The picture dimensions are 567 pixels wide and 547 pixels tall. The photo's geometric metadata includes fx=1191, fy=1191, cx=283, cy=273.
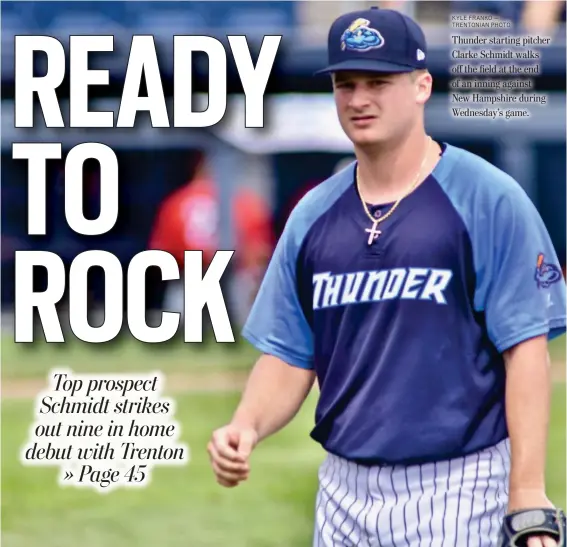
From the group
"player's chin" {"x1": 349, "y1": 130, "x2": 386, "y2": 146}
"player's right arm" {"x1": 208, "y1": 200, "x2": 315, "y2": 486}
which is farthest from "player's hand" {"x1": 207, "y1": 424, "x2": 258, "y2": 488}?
"player's chin" {"x1": 349, "y1": 130, "x2": 386, "y2": 146}

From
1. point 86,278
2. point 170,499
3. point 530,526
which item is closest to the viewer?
point 530,526

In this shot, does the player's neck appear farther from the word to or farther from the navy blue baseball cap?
the word to

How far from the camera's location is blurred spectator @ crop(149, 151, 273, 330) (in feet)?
11.5

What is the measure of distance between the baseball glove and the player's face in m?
0.78

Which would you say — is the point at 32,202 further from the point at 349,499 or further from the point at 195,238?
the point at 349,499

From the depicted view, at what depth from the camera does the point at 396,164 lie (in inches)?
94.8

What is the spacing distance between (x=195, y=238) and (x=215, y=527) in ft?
3.53

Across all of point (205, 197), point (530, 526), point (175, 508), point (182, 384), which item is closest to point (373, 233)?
point (530, 526)

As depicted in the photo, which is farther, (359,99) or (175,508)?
(175,508)

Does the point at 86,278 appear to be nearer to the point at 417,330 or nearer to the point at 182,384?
the point at 417,330

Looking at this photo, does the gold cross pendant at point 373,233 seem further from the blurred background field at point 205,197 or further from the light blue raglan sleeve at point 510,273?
the blurred background field at point 205,197

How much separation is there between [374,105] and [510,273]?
43 centimetres

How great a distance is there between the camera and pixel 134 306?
10.9 ft

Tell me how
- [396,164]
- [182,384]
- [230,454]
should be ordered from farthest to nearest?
[182,384] < [396,164] < [230,454]
